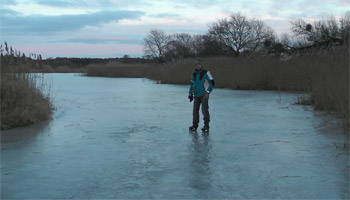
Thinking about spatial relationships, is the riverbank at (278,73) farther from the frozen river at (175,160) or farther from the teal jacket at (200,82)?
the teal jacket at (200,82)

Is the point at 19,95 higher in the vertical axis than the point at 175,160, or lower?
higher

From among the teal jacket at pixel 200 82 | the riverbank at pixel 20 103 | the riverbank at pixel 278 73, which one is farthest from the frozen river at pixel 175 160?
the riverbank at pixel 278 73

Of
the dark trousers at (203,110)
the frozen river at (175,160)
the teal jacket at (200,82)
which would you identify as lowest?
the frozen river at (175,160)

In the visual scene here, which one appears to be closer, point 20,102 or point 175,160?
point 175,160

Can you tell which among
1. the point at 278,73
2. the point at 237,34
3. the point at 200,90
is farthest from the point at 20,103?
the point at 237,34

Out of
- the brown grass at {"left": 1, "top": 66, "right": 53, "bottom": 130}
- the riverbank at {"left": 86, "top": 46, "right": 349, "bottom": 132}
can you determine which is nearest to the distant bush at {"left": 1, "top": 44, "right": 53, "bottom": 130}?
the brown grass at {"left": 1, "top": 66, "right": 53, "bottom": 130}

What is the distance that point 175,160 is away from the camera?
6098 millimetres

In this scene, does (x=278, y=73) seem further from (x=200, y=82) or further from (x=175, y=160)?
(x=175, y=160)

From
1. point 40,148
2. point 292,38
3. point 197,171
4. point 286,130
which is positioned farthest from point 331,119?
point 292,38

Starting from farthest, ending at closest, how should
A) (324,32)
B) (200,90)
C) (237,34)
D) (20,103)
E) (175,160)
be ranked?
1. (237,34)
2. (324,32)
3. (20,103)
4. (200,90)
5. (175,160)

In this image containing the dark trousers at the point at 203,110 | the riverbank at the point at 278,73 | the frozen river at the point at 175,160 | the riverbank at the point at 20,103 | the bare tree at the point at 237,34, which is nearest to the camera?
the frozen river at the point at 175,160

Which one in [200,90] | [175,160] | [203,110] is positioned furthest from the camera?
[200,90]

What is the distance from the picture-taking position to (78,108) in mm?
14180

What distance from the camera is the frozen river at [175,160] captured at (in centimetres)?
463
